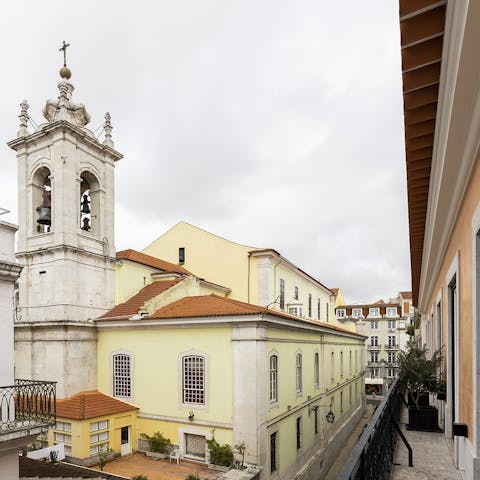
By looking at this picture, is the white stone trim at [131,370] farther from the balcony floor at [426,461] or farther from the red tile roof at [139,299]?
the balcony floor at [426,461]

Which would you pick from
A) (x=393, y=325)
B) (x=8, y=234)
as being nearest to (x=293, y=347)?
(x=8, y=234)

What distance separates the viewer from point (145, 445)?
16.8m

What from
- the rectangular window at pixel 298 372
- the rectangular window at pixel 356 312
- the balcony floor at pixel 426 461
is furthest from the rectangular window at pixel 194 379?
the rectangular window at pixel 356 312

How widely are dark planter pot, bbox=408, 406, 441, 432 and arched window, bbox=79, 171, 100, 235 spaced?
55.2ft

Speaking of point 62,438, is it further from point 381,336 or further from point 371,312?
point 371,312

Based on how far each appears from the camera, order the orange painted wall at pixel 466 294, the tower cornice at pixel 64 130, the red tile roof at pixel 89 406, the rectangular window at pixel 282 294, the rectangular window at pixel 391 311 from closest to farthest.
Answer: the orange painted wall at pixel 466 294
the red tile roof at pixel 89 406
the tower cornice at pixel 64 130
the rectangular window at pixel 282 294
the rectangular window at pixel 391 311

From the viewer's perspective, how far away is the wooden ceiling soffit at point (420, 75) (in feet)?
7.50

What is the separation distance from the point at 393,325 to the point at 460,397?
54.5 meters

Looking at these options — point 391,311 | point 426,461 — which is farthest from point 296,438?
point 391,311

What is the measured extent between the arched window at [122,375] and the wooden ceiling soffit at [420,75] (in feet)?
54.3

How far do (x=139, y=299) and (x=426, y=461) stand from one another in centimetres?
1614

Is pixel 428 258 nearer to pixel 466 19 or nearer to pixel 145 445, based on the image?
pixel 466 19

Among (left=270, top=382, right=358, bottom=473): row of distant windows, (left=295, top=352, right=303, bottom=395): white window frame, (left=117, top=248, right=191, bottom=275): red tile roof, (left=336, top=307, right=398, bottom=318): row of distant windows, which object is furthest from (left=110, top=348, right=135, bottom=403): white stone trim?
(left=336, top=307, right=398, bottom=318): row of distant windows

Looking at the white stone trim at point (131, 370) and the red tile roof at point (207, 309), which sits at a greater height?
the red tile roof at point (207, 309)
